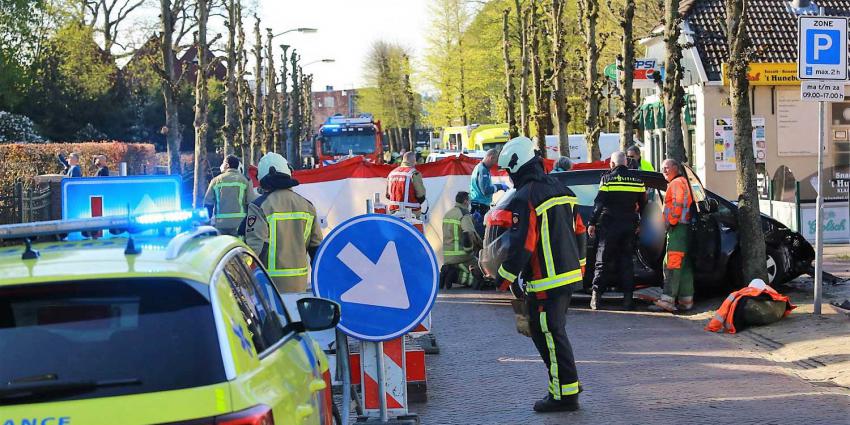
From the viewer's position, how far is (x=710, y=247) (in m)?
14.1

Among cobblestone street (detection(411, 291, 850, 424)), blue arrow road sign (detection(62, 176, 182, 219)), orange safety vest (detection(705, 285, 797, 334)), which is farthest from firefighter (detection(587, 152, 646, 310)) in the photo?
blue arrow road sign (detection(62, 176, 182, 219))

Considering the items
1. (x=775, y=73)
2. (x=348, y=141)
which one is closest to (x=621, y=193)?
(x=775, y=73)

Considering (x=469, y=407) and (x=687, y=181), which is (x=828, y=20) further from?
(x=469, y=407)

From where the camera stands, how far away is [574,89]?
47.0 meters

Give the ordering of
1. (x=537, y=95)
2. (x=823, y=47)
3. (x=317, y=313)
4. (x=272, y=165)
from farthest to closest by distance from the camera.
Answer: (x=537, y=95), (x=823, y=47), (x=272, y=165), (x=317, y=313)

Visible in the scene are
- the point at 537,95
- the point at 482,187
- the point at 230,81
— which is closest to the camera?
the point at 482,187

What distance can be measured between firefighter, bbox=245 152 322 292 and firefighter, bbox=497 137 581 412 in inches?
73.7

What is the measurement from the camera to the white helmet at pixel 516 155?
8.48 metres

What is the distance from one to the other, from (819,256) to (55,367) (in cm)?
967

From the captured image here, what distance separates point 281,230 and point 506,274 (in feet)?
7.02

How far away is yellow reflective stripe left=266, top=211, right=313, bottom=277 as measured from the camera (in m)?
9.34

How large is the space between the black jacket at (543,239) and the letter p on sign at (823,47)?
16.1 ft

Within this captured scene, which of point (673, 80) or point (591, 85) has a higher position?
point (591, 85)

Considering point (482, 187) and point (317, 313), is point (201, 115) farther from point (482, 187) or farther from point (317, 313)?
point (317, 313)
